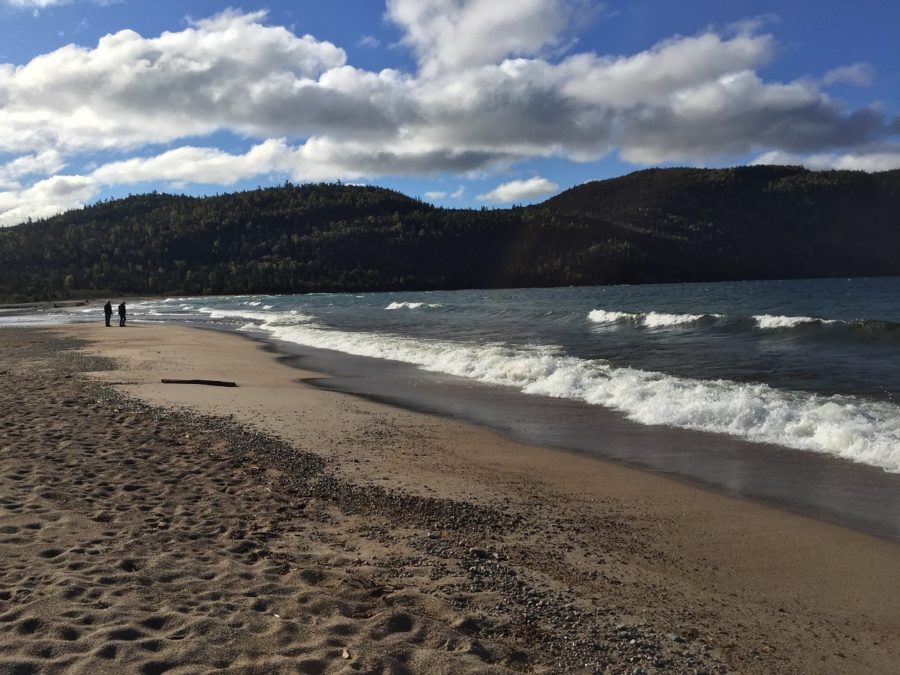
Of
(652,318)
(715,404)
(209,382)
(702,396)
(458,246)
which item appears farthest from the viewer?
(458,246)

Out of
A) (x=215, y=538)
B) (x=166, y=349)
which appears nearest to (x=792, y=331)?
(x=166, y=349)

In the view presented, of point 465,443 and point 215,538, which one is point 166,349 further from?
point 215,538

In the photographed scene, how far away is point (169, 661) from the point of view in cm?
362

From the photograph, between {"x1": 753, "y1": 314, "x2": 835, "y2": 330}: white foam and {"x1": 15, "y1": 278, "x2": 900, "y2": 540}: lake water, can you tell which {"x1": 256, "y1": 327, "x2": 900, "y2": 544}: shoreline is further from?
{"x1": 753, "y1": 314, "x2": 835, "y2": 330}: white foam

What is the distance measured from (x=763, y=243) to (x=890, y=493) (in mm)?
191411

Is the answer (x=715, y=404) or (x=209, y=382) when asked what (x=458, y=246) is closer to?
(x=209, y=382)

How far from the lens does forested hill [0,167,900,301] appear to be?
504 ft

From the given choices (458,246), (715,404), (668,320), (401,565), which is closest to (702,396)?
(715,404)

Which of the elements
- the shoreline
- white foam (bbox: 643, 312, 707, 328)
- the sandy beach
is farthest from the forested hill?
the sandy beach

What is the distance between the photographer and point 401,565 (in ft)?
17.3

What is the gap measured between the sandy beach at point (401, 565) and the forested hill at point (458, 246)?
456ft

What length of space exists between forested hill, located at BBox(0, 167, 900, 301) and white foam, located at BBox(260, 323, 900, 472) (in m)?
133

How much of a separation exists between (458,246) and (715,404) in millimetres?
169944

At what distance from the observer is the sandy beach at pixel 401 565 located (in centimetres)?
393
